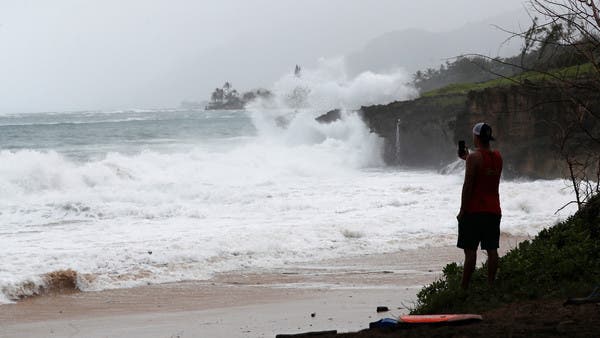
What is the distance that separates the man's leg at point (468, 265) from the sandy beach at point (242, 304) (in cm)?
143

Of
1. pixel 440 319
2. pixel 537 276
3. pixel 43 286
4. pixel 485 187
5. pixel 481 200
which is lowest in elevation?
pixel 43 286

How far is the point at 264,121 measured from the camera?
56.7 m

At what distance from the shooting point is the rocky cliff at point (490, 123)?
76.8 feet

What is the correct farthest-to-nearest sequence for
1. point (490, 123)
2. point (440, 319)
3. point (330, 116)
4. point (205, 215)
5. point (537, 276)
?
point (330, 116) → point (490, 123) → point (205, 215) → point (537, 276) → point (440, 319)

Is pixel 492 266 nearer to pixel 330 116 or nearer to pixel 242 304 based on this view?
pixel 242 304

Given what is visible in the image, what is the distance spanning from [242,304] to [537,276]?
4.27 m

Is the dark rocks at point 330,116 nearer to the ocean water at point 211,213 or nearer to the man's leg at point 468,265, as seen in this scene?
the ocean water at point 211,213

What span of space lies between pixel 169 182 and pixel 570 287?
67.2 feet

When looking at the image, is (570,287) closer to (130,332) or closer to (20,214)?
(130,332)

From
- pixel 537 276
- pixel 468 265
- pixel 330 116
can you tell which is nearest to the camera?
pixel 468 265

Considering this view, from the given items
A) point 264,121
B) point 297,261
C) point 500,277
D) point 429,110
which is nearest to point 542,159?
point 429,110

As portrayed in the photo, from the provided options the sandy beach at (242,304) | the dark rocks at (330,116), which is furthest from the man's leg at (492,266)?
the dark rocks at (330,116)

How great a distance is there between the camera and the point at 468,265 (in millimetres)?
7215

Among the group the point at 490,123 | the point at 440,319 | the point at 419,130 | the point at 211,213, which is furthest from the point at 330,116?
the point at 440,319
